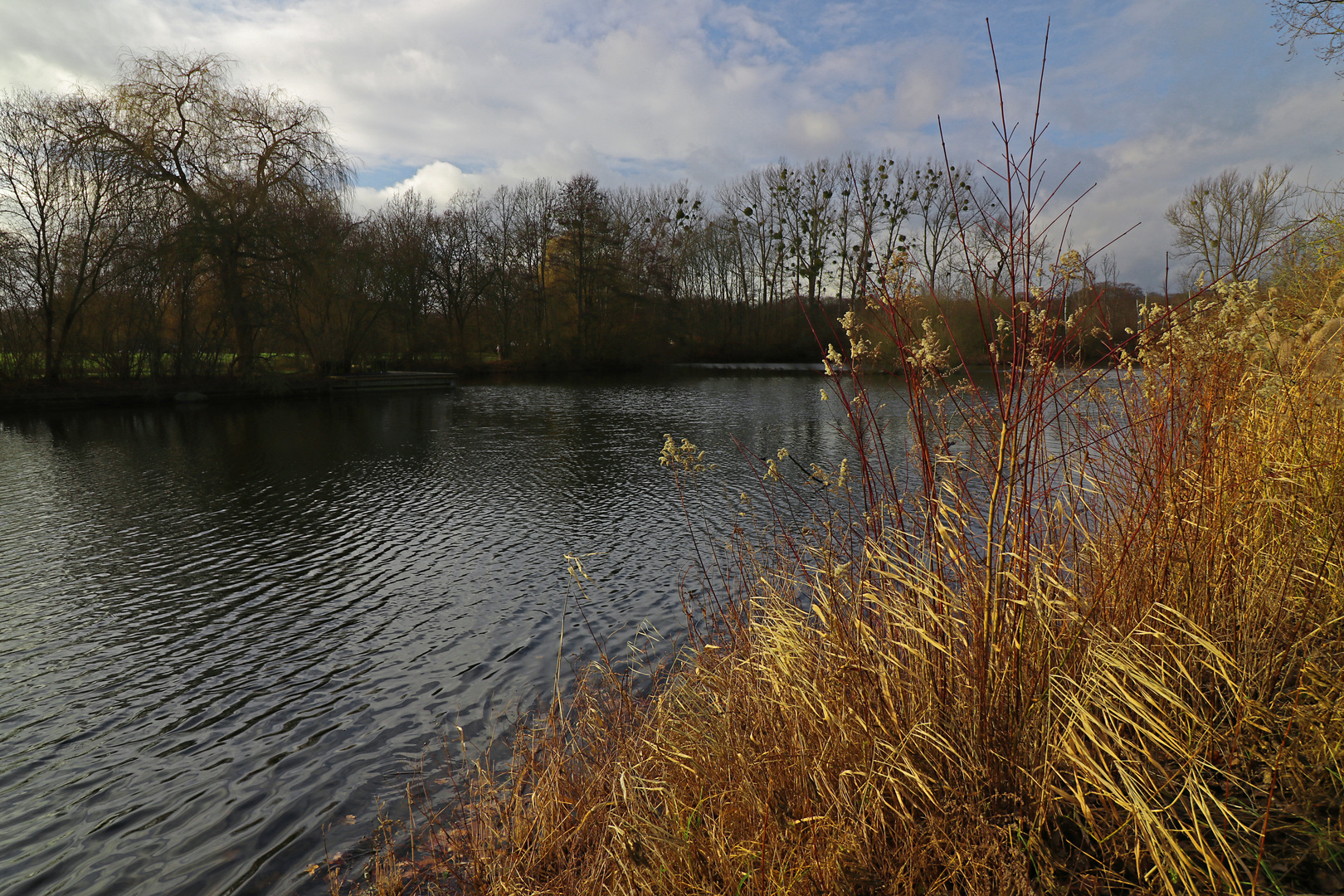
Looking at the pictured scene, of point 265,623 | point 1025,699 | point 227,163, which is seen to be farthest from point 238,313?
point 1025,699

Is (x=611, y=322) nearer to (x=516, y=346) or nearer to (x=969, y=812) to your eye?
(x=516, y=346)

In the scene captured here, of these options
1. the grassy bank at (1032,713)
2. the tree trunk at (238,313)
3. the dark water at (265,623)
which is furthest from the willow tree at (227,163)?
the grassy bank at (1032,713)

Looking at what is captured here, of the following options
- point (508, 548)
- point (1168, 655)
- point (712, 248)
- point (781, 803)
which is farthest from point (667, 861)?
point (712, 248)

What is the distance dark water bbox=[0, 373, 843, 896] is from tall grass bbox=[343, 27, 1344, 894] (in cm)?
167

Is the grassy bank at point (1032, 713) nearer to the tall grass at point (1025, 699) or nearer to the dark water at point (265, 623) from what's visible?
the tall grass at point (1025, 699)

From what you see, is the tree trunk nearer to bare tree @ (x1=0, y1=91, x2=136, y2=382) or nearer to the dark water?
bare tree @ (x1=0, y1=91, x2=136, y2=382)

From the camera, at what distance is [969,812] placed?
2258mm

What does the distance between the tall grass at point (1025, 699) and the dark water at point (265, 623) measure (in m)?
1.67

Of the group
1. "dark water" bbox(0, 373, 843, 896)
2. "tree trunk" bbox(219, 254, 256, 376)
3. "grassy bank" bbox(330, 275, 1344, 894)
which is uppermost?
"tree trunk" bbox(219, 254, 256, 376)

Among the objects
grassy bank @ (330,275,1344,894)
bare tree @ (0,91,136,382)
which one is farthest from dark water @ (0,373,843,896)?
bare tree @ (0,91,136,382)

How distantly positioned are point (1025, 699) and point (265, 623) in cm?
762

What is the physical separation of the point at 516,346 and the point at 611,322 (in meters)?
6.73

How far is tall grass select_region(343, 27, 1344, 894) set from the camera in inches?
85.5

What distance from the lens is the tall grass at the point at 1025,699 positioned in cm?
217
